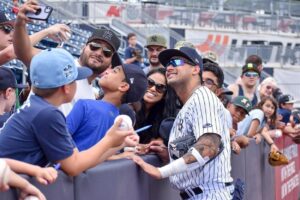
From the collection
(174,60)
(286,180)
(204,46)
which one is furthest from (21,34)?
(204,46)

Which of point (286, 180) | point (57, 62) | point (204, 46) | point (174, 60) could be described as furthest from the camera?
point (204, 46)

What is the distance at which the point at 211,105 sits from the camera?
15.1 feet

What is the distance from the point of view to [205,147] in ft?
14.5

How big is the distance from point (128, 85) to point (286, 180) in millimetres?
5902

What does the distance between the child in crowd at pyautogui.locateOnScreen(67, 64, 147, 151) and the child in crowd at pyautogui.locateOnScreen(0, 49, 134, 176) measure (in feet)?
2.34

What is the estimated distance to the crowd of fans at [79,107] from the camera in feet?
11.1

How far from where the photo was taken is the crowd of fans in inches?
133

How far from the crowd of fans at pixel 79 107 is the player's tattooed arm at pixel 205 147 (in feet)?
1.50

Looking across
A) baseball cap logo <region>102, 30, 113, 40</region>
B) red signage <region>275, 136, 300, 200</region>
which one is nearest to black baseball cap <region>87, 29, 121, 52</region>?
baseball cap logo <region>102, 30, 113, 40</region>

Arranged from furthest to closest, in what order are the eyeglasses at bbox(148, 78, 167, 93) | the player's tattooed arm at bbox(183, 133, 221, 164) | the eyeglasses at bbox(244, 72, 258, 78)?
the eyeglasses at bbox(244, 72, 258, 78)
the eyeglasses at bbox(148, 78, 167, 93)
the player's tattooed arm at bbox(183, 133, 221, 164)

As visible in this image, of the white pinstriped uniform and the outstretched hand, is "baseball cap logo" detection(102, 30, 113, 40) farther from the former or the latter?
the outstretched hand

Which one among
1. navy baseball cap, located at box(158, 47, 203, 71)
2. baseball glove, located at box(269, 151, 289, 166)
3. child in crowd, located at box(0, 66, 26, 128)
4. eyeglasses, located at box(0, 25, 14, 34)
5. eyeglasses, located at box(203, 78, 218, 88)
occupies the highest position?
eyeglasses, located at box(0, 25, 14, 34)

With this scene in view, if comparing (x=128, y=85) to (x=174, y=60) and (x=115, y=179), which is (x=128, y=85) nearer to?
(x=174, y=60)

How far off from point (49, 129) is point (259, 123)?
4996 mm
